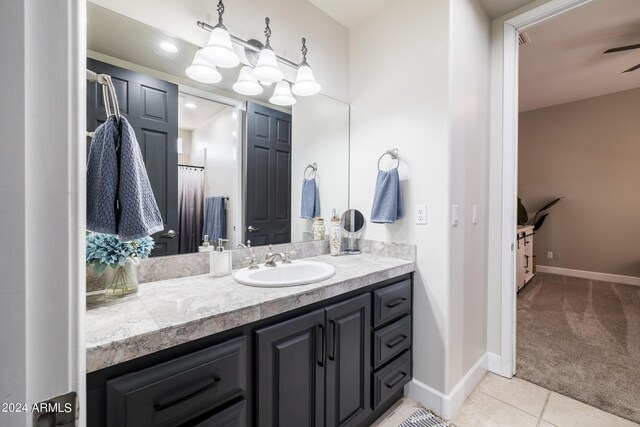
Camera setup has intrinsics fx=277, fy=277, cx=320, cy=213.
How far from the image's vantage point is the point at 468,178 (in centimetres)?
177

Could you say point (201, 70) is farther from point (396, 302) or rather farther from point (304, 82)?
point (396, 302)

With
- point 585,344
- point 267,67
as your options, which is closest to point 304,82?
point 267,67

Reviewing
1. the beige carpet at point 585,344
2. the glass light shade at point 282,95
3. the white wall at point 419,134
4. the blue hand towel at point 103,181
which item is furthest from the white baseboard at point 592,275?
the blue hand towel at point 103,181

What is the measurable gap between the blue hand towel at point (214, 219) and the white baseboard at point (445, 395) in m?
1.49

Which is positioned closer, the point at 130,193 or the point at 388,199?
the point at 130,193

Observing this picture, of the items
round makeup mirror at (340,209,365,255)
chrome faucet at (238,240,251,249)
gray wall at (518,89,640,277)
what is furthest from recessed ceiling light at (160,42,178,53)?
gray wall at (518,89,640,277)

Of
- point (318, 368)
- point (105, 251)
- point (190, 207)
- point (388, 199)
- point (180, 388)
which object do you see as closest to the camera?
point (180, 388)

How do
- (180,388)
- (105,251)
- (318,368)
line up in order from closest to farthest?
(180,388)
(105,251)
(318,368)

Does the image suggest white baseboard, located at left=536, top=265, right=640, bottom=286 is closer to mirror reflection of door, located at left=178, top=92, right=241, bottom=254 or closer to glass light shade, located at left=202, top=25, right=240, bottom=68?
mirror reflection of door, located at left=178, top=92, right=241, bottom=254

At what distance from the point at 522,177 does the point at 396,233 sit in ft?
14.2

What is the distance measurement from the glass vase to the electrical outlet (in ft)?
4.81

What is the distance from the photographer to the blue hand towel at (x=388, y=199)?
1.72 meters

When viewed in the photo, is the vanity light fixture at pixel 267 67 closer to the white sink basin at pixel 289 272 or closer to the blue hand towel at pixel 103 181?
the blue hand towel at pixel 103 181

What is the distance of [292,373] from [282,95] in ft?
5.03
